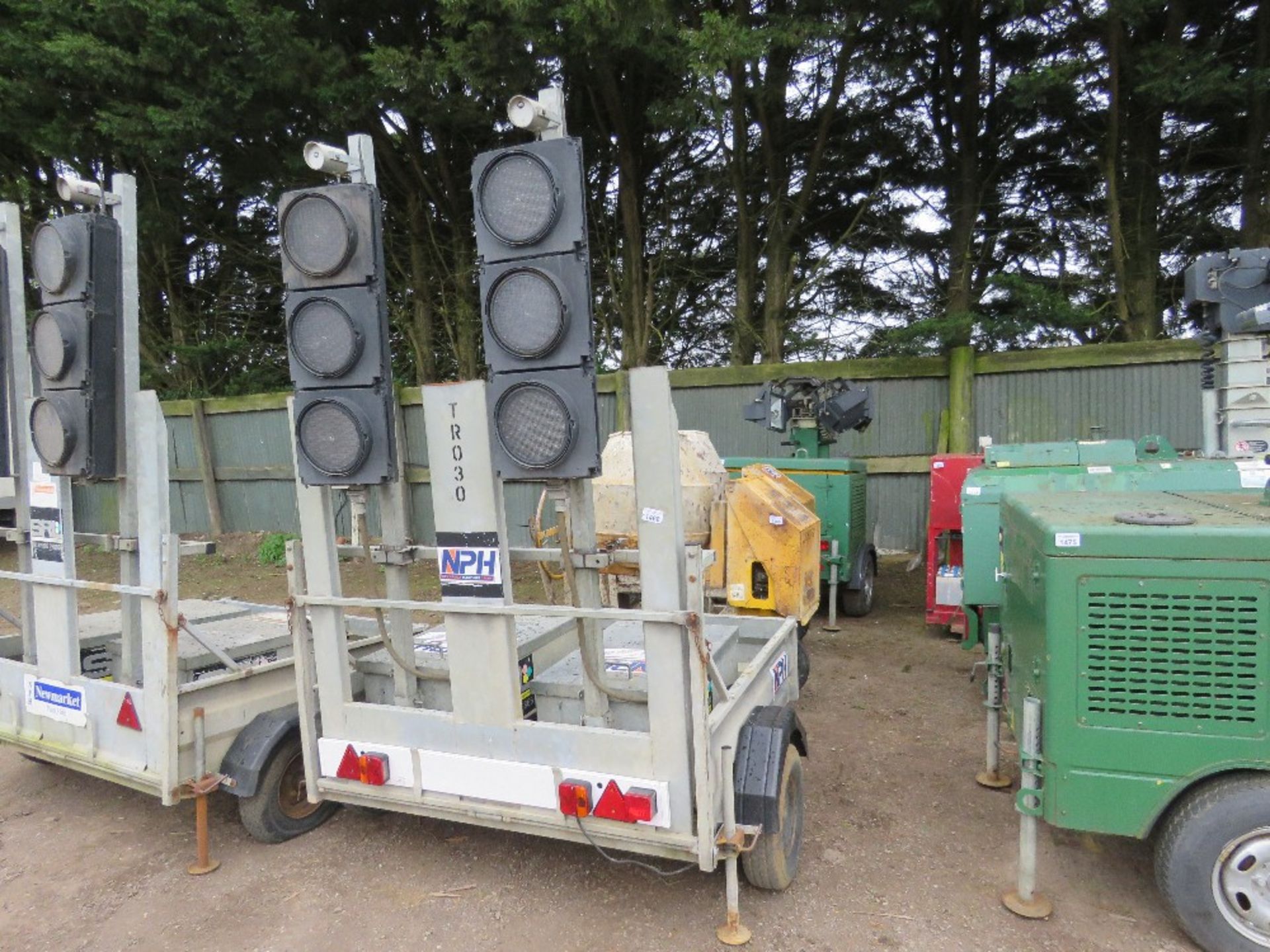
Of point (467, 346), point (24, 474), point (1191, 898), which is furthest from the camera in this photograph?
point (467, 346)

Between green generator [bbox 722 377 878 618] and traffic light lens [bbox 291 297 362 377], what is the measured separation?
424 cm

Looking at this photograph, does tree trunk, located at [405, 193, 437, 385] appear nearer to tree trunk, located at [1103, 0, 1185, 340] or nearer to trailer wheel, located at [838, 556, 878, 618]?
trailer wheel, located at [838, 556, 878, 618]

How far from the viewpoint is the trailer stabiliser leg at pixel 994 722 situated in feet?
12.4


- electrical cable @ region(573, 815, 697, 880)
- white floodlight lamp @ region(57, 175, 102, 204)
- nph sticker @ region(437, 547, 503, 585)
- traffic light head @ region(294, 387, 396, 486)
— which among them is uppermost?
white floodlight lamp @ region(57, 175, 102, 204)

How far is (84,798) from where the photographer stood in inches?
161

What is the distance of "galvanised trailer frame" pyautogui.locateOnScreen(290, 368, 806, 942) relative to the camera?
8.16ft

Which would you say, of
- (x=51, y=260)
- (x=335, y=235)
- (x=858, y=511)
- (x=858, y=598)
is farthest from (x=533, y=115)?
(x=858, y=598)

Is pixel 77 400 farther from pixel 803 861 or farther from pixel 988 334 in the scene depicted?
pixel 988 334

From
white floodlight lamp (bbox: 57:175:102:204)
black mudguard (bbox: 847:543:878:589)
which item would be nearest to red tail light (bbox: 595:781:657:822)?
white floodlight lamp (bbox: 57:175:102:204)

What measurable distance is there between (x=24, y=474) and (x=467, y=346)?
333 inches

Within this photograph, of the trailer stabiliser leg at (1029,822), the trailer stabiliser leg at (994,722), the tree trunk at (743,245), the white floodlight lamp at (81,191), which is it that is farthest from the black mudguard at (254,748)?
the tree trunk at (743,245)

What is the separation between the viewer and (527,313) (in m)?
2.59

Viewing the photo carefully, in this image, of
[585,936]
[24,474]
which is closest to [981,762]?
[585,936]

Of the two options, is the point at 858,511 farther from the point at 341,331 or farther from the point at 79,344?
the point at 79,344
